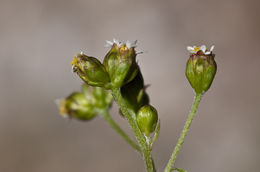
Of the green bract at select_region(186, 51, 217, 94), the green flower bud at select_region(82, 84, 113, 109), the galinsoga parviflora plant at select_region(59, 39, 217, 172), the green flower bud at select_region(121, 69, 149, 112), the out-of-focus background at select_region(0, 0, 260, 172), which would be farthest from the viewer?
the out-of-focus background at select_region(0, 0, 260, 172)

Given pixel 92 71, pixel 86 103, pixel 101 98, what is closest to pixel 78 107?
pixel 86 103

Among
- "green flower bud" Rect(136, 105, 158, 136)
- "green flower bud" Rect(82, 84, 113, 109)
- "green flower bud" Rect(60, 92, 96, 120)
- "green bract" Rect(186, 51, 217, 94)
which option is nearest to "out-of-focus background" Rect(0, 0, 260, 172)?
"green flower bud" Rect(60, 92, 96, 120)

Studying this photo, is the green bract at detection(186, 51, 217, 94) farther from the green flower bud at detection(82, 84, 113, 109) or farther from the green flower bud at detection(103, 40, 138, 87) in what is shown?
the green flower bud at detection(82, 84, 113, 109)

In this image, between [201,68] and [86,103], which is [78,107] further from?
[201,68]

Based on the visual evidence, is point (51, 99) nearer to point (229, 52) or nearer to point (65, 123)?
point (65, 123)

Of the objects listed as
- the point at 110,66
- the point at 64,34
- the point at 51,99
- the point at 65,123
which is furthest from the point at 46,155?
the point at 110,66

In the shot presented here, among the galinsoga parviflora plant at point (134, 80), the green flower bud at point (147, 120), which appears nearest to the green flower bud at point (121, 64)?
the galinsoga parviflora plant at point (134, 80)
